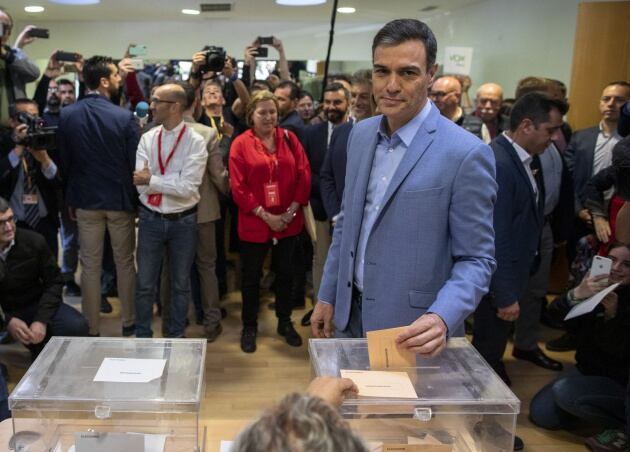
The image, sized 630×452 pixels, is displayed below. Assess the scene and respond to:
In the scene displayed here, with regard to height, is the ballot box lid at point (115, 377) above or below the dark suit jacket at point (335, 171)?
below

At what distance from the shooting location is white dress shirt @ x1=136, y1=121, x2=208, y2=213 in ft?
10.5

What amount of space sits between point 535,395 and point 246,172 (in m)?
1.95

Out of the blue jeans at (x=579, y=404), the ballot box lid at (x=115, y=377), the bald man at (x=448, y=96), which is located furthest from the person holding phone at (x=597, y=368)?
the ballot box lid at (x=115, y=377)

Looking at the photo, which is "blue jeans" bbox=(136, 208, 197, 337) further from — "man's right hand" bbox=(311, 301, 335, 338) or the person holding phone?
the person holding phone

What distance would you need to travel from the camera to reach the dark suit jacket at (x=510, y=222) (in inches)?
101

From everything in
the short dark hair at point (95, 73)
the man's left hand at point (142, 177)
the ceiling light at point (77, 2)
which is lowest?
the man's left hand at point (142, 177)

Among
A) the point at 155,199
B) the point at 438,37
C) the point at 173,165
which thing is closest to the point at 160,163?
the point at 173,165

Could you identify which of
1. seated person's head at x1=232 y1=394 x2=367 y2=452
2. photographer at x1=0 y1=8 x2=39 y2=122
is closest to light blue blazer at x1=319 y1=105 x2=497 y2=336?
seated person's head at x1=232 y1=394 x2=367 y2=452

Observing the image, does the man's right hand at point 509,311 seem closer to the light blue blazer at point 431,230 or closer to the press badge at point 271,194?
the light blue blazer at point 431,230

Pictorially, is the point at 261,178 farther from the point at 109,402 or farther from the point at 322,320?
the point at 109,402

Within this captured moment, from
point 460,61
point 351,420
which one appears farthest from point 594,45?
point 351,420

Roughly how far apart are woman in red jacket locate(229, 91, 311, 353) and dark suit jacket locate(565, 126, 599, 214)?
6.02 feet

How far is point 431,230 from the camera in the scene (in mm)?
1484

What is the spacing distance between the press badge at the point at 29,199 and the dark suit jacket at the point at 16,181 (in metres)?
0.09
